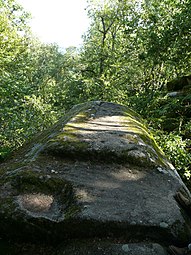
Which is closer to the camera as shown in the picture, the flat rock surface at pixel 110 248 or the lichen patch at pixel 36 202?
the flat rock surface at pixel 110 248

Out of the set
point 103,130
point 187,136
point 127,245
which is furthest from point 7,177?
point 187,136

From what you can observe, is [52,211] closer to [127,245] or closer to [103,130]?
[127,245]

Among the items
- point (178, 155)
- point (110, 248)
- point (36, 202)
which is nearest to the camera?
point (110, 248)

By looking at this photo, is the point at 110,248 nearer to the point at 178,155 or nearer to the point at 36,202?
the point at 36,202

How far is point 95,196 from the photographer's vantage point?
3.34 meters

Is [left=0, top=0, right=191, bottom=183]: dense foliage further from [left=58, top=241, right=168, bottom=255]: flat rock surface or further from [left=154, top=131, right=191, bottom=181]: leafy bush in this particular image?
[left=58, top=241, right=168, bottom=255]: flat rock surface

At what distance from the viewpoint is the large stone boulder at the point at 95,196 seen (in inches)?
115

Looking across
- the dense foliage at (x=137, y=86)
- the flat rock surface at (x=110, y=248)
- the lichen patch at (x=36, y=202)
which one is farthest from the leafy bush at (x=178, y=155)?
the lichen patch at (x=36, y=202)

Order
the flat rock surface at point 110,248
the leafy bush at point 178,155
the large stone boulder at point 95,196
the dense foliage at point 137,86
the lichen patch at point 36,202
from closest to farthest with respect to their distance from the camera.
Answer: the flat rock surface at point 110,248, the large stone boulder at point 95,196, the lichen patch at point 36,202, the leafy bush at point 178,155, the dense foliage at point 137,86

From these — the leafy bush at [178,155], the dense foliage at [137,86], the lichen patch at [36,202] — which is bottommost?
the leafy bush at [178,155]

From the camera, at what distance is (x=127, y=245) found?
276 centimetres

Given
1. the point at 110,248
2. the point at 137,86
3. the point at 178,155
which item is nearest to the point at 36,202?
the point at 110,248

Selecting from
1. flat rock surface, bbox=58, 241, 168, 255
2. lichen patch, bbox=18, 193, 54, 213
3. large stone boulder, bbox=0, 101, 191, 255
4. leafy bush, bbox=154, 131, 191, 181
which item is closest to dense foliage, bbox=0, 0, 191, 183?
leafy bush, bbox=154, 131, 191, 181

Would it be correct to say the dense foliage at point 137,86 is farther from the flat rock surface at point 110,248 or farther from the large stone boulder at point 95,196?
the flat rock surface at point 110,248
